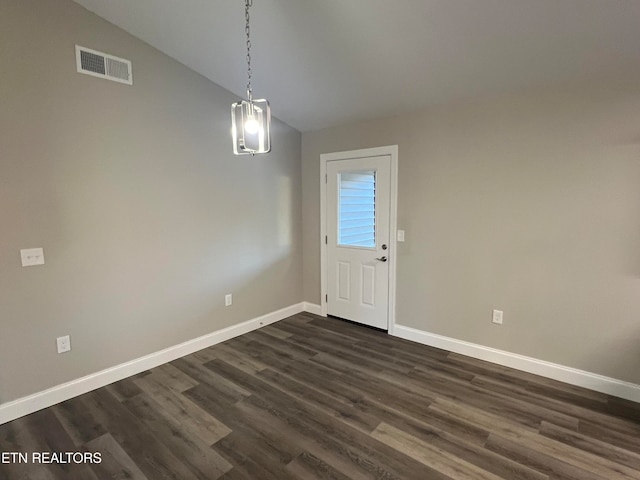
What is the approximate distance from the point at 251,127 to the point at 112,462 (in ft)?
7.14

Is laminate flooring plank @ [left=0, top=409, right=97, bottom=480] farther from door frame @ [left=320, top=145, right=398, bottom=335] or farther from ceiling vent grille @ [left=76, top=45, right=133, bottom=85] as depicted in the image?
door frame @ [left=320, top=145, right=398, bottom=335]

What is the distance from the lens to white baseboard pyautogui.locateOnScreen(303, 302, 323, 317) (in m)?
4.52

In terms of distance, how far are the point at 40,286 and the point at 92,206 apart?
697 millimetres

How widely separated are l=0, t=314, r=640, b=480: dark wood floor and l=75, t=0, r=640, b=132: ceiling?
2.49 meters

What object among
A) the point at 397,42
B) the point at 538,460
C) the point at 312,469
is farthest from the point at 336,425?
the point at 397,42

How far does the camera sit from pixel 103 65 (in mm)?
2674

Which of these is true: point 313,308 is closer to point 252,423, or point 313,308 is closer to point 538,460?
point 252,423

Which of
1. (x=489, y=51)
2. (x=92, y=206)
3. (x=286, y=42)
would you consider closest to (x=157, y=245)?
(x=92, y=206)

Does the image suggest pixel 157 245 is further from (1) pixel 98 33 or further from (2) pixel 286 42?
(2) pixel 286 42

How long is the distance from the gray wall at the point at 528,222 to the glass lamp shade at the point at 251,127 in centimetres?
189

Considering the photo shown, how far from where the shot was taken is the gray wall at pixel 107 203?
7.73 feet

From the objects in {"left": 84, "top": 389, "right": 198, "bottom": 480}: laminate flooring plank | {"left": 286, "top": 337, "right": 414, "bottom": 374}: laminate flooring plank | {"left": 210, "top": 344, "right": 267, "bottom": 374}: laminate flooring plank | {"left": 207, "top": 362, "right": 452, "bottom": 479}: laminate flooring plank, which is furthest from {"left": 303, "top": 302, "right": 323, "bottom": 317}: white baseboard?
{"left": 84, "top": 389, "right": 198, "bottom": 480}: laminate flooring plank

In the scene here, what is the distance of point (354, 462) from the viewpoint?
1.95 meters

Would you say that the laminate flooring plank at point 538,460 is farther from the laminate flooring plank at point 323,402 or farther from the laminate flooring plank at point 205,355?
the laminate flooring plank at point 205,355
